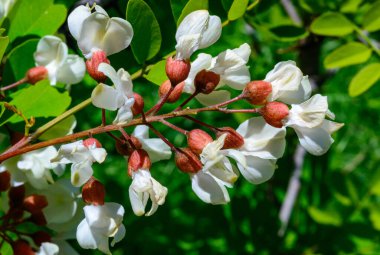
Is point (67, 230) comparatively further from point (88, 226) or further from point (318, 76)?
point (318, 76)

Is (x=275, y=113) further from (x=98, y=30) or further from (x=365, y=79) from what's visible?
(x=365, y=79)

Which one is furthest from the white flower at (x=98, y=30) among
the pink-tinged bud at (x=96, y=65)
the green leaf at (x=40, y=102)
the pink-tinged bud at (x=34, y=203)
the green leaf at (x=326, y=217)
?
the green leaf at (x=326, y=217)

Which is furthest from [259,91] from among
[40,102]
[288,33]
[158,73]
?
[288,33]

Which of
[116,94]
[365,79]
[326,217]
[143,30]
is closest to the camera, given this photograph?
[116,94]

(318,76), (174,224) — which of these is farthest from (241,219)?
(318,76)

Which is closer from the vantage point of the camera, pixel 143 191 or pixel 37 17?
pixel 143 191

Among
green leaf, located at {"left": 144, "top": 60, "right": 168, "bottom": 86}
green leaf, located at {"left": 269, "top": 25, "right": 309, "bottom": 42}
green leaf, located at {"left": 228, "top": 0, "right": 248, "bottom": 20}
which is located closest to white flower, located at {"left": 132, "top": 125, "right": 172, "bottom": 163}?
green leaf, located at {"left": 144, "top": 60, "right": 168, "bottom": 86}
